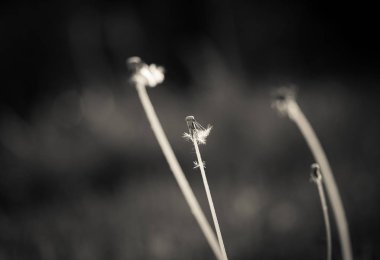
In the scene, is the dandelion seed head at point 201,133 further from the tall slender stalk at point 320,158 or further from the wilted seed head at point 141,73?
the tall slender stalk at point 320,158

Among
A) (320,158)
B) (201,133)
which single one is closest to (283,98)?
(320,158)

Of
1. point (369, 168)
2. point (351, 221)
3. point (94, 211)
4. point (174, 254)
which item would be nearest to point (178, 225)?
point (174, 254)

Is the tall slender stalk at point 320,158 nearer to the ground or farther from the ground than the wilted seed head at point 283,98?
nearer to the ground

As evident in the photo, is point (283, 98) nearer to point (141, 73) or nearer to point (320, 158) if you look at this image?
point (320, 158)

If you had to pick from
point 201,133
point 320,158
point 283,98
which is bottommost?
point 320,158

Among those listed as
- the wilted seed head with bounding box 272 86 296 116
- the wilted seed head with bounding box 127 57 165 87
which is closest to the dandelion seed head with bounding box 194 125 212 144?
the wilted seed head with bounding box 127 57 165 87

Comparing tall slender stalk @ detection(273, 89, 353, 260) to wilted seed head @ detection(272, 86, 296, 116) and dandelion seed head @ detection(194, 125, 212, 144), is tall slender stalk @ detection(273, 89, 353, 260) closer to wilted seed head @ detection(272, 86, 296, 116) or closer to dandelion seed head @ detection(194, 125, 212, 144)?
wilted seed head @ detection(272, 86, 296, 116)

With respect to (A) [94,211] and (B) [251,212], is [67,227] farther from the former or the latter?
(B) [251,212]

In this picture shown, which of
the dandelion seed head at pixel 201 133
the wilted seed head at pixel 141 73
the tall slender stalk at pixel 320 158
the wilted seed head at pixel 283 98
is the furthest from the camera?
the dandelion seed head at pixel 201 133

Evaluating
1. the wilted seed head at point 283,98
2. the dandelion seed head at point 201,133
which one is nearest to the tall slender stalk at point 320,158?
the wilted seed head at point 283,98
